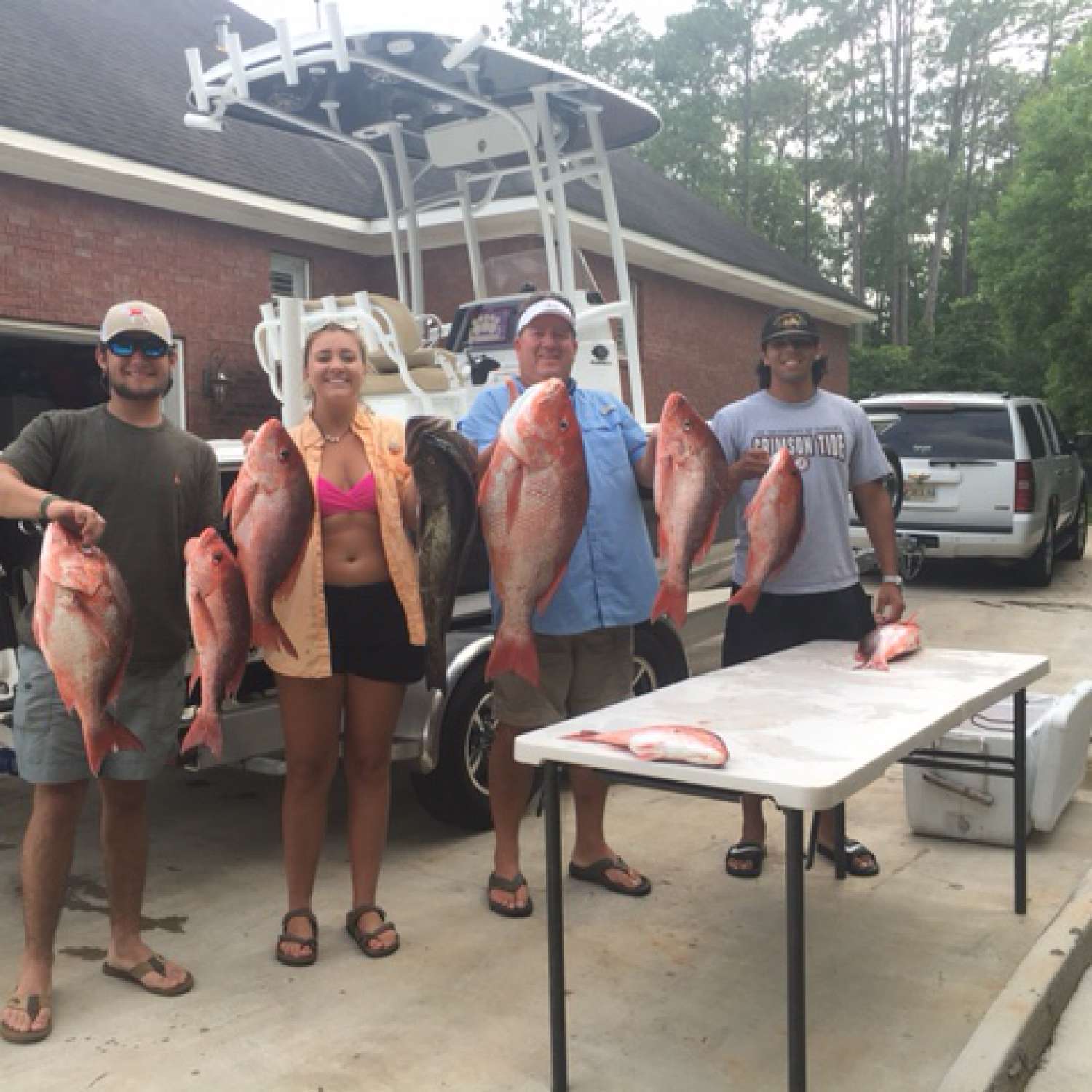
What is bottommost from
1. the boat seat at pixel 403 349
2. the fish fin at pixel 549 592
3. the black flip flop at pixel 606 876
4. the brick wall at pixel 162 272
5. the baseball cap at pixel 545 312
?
the black flip flop at pixel 606 876

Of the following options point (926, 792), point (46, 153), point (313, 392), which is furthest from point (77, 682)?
point (46, 153)

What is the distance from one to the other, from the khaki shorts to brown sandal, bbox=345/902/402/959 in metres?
0.75

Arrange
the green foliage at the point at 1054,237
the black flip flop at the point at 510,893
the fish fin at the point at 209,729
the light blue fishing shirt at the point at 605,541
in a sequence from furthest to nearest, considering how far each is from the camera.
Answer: the green foliage at the point at 1054,237, the black flip flop at the point at 510,893, the light blue fishing shirt at the point at 605,541, the fish fin at the point at 209,729

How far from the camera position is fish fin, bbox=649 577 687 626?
10.7 feet

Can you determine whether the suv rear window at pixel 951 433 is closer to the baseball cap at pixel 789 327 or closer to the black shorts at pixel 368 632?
the baseball cap at pixel 789 327

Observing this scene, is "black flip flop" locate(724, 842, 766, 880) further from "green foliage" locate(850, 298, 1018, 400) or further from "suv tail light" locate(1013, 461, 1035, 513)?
"green foliage" locate(850, 298, 1018, 400)

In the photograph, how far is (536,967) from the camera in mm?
3627

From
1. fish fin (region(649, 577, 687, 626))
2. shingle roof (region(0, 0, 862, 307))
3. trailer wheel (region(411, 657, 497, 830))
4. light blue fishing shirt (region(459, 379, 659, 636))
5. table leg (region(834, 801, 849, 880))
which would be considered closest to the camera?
fish fin (region(649, 577, 687, 626))

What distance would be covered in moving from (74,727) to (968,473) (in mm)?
9618

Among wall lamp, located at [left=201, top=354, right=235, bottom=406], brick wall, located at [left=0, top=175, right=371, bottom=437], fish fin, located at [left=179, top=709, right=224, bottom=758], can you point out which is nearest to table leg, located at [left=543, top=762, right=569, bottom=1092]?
fish fin, located at [left=179, top=709, right=224, bottom=758]

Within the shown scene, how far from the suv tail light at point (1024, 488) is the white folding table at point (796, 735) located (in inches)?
298

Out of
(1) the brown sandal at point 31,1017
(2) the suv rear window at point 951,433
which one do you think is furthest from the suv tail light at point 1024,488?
(1) the brown sandal at point 31,1017

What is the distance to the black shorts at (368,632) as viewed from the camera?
3.53m

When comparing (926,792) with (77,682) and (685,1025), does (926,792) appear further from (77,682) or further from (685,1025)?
(77,682)
